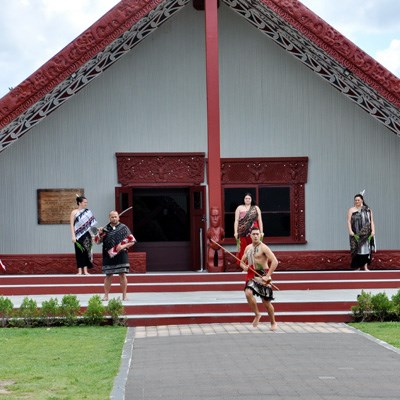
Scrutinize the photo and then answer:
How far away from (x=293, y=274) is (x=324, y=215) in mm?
3842

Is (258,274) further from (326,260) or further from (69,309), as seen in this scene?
(326,260)

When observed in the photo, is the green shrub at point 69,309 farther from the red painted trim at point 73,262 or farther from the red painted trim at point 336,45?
the red painted trim at point 336,45

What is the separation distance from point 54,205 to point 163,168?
7.64 ft

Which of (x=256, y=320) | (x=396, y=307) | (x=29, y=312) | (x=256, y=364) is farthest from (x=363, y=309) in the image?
(x=29, y=312)

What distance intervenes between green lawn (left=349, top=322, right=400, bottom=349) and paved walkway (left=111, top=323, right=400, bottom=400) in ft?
0.60

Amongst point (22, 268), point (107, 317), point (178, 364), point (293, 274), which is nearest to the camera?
point (178, 364)

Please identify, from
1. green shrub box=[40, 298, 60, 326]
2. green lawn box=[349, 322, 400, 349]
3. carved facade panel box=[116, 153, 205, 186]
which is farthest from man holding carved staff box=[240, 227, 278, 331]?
carved facade panel box=[116, 153, 205, 186]

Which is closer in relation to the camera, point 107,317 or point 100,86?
point 107,317

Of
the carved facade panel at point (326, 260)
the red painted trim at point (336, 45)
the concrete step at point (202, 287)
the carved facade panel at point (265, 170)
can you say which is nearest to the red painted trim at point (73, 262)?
the carved facade panel at point (326, 260)

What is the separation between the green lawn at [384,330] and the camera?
39.7 ft

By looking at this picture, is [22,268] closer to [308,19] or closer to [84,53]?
[84,53]

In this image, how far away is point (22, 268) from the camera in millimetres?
18141

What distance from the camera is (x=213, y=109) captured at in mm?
17562

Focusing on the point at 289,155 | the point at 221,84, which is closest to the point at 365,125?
the point at 289,155
